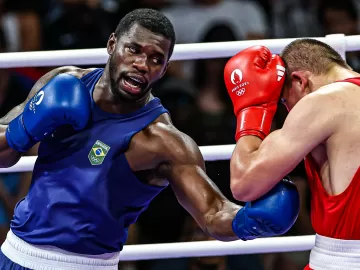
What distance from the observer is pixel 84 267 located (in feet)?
8.62

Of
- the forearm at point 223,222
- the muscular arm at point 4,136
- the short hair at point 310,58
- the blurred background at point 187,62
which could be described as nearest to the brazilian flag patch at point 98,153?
the muscular arm at point 4,136

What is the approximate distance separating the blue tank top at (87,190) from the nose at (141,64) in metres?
→ 0.17

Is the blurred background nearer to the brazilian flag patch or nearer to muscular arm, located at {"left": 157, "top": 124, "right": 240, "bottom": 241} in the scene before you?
muscular arm, located at {"left": 157, "top": 124, "right": 240, "bottom": 241}

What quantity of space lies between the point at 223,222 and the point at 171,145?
0.35m

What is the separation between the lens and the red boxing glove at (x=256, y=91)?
2459 millimetres

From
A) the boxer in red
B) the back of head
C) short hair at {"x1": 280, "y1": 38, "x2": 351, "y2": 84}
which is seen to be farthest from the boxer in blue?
the back of head

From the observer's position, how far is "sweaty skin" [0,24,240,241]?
2.68m

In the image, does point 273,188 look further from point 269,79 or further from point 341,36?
point 341,36

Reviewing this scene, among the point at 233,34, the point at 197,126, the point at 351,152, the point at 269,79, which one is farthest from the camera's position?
the point at 233,34

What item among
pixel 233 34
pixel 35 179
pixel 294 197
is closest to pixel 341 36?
pixel 294 197

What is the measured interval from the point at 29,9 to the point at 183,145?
261cm

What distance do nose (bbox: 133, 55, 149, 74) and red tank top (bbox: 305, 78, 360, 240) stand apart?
75cm

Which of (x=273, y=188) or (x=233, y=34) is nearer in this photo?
(x=273, y=188)

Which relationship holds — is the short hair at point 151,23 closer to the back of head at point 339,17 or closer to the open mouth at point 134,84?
the open mouth at point 134,84
